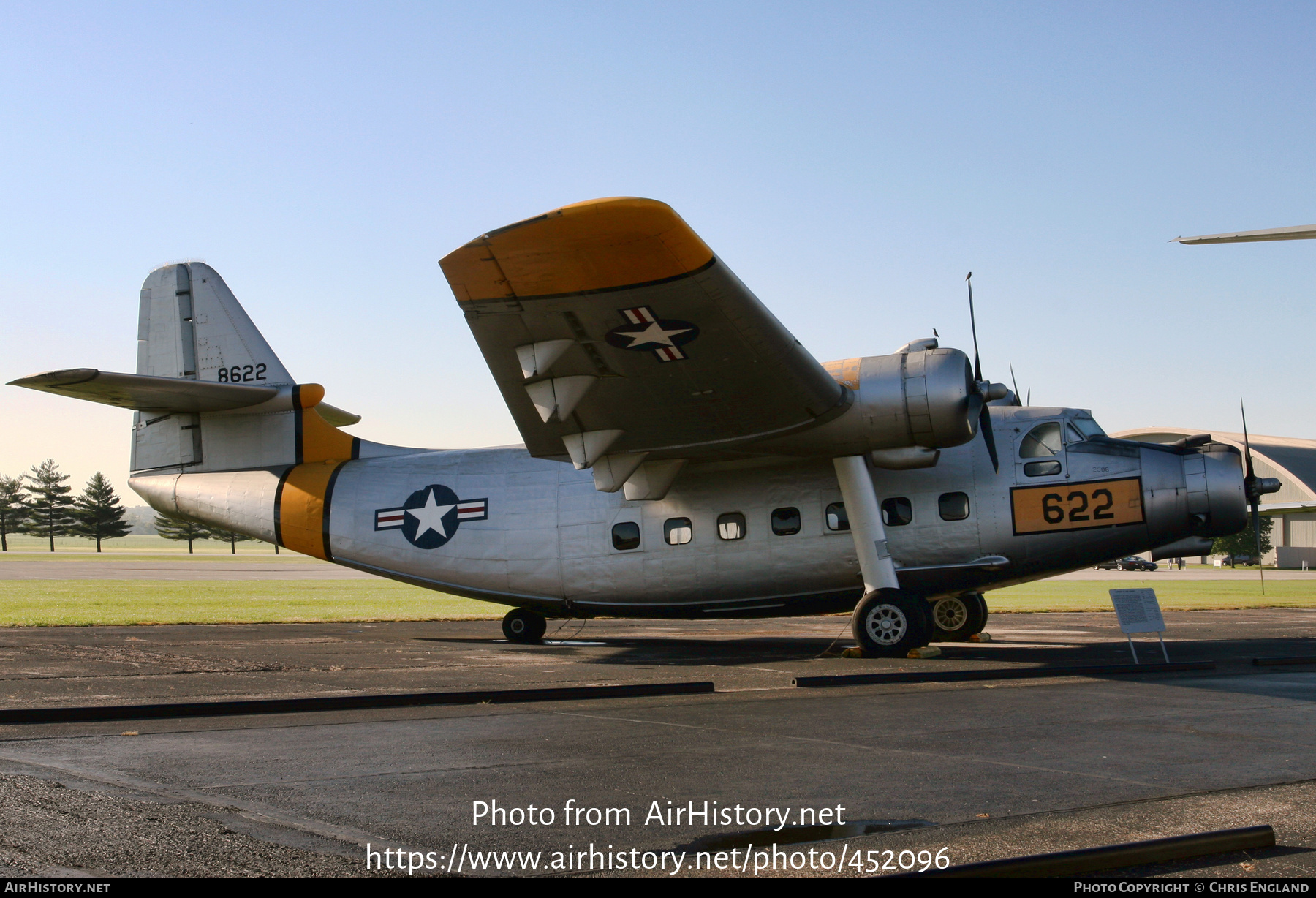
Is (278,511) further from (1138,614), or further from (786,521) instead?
(1138,614)

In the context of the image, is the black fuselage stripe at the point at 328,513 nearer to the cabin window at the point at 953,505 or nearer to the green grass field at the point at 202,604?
the green grass field at the point at 202,604

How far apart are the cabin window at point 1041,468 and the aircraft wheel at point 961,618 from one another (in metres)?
3.28

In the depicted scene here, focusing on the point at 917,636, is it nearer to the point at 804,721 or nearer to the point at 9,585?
the point at 804,721

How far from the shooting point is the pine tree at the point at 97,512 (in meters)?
133

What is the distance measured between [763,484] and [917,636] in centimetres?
338

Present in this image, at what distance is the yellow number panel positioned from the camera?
1471 centimetres

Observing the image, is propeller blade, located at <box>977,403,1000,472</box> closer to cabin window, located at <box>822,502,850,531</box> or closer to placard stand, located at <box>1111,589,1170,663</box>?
cabin window, located at <box>822,502,850,531</box>

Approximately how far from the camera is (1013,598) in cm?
3647

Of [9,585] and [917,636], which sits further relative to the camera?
[9,585]

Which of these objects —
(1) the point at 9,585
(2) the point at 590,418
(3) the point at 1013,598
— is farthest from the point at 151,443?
(3) the point at 1013,598

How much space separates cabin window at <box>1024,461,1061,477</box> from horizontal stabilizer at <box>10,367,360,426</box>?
12.2 meters

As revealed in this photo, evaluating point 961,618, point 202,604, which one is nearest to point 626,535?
point 961,618

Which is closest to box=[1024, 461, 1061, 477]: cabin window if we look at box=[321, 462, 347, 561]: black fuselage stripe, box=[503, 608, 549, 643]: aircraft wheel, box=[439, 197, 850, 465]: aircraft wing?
box=[439, 197, 850, 465]: aircraft wing
